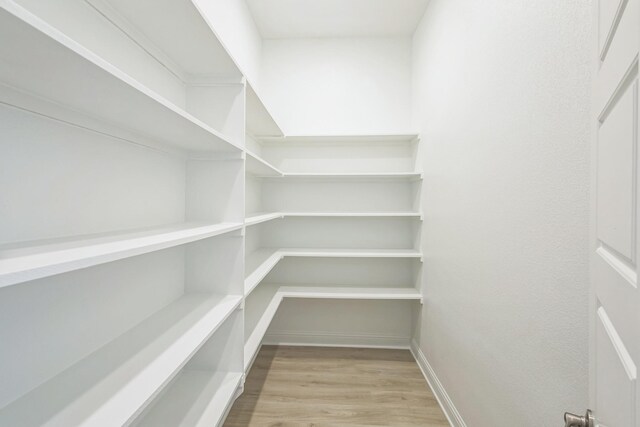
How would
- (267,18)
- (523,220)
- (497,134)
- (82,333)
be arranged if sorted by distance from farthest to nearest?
(267,18) → (497,134) → (523,220) → (82,333)

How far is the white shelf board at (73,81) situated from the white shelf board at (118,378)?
72 cm

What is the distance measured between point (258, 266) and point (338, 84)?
189 centimetres

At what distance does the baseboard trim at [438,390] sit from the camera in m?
1.63

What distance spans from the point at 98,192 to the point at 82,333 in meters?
0.43

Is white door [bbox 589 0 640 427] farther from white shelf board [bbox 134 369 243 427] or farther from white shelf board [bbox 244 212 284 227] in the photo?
white shelf board [bbox 244 212 284 227]

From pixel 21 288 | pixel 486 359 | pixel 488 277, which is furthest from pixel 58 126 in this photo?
pixel 486 359

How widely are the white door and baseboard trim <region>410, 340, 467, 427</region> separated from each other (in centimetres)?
127

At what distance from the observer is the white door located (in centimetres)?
44

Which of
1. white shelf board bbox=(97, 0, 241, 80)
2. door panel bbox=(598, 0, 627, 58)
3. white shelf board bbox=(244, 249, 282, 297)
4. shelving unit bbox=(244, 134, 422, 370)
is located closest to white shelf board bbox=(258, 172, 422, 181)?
shelving unit bbox=(244, 134, 422, 370)

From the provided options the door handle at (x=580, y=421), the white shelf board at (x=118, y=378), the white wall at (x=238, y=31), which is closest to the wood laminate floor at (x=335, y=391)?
the white shelf board at (x=118, y=378)

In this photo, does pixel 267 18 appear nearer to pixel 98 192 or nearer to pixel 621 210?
pixel 98 192

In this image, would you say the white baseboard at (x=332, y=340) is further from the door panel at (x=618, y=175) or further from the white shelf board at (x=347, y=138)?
the door panel at (x=618, y=175)

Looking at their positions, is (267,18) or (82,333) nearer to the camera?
(82,333)

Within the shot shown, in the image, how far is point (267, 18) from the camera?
7.90ft
